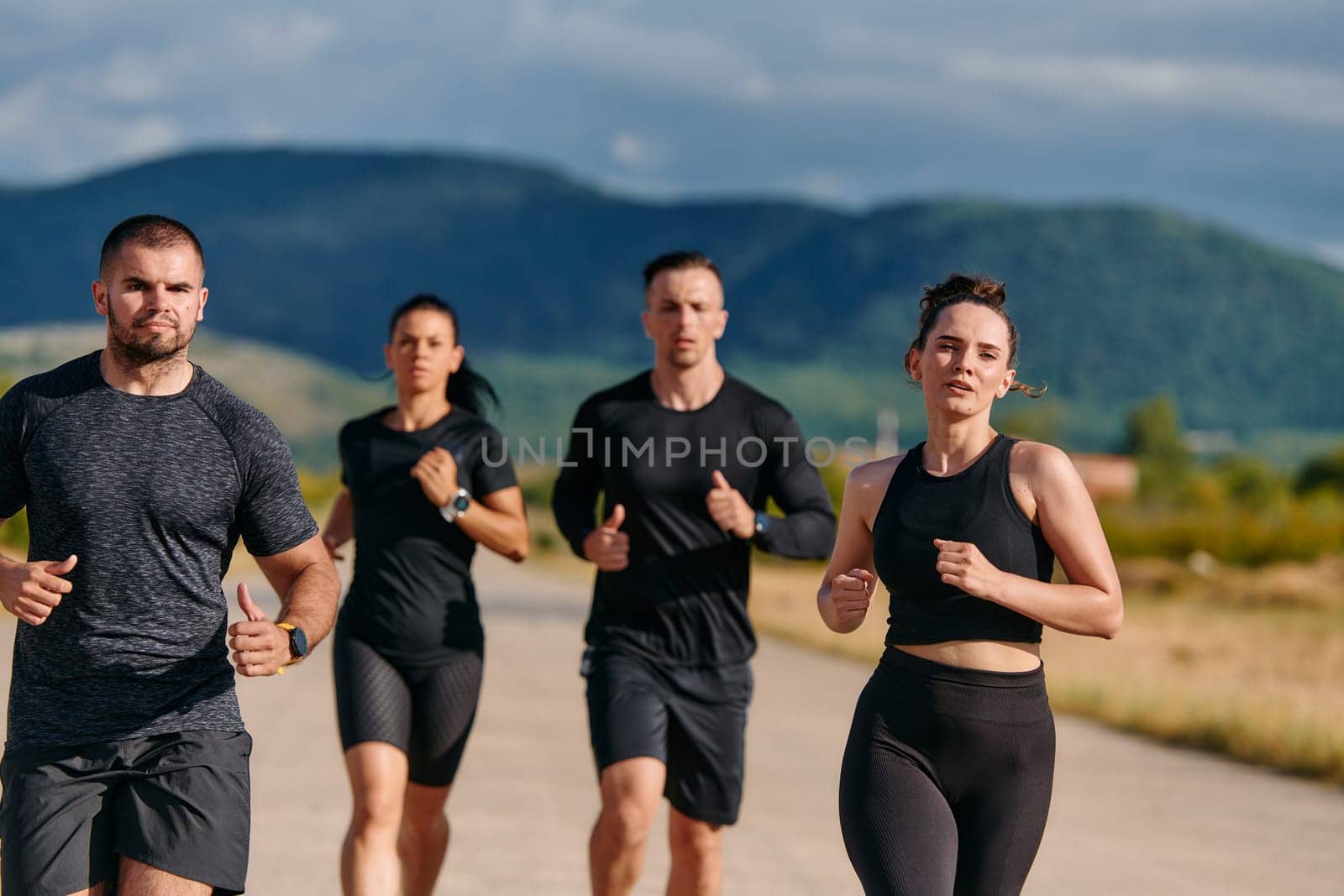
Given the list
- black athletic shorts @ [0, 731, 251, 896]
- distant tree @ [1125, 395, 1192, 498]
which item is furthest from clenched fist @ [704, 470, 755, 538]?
distant tree @ [1125, 395, 1192, 498]

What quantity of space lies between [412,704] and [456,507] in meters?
0.77

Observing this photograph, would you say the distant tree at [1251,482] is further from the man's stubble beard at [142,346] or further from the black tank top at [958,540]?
the man's stubble beard at [142,346]

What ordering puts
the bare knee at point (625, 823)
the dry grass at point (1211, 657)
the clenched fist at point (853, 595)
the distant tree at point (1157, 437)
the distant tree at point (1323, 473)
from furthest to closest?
the distant tree at point (1157, 437)
the distant tree at point (1323, 473)
the dry grass at point (1211, 657)
the bare knee at point (625, 823)
the clenched fist at point (853, 595)

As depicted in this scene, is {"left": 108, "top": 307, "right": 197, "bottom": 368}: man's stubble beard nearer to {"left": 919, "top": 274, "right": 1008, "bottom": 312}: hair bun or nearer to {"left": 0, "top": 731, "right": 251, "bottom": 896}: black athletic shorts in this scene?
{"left": 0, "top": 731, "right": 251, "bottom": 896}: black athletic shorts

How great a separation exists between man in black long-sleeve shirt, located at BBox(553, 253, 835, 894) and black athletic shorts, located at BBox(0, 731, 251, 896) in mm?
2465

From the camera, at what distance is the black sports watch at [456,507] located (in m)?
7.19

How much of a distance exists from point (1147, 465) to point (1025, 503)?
137 m

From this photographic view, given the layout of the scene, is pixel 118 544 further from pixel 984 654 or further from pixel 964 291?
pixel 964 291

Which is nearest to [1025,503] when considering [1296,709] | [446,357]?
[446,357]

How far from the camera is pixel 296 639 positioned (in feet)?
15.2

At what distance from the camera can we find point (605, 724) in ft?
22.5

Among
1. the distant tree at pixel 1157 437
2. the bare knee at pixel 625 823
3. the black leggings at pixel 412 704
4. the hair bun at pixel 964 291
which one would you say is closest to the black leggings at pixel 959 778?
the hair bun at pixel 964 291

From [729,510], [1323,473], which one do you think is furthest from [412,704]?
[1323,473]

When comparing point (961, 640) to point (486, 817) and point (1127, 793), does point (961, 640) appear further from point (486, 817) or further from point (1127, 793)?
point (1127, 793)
